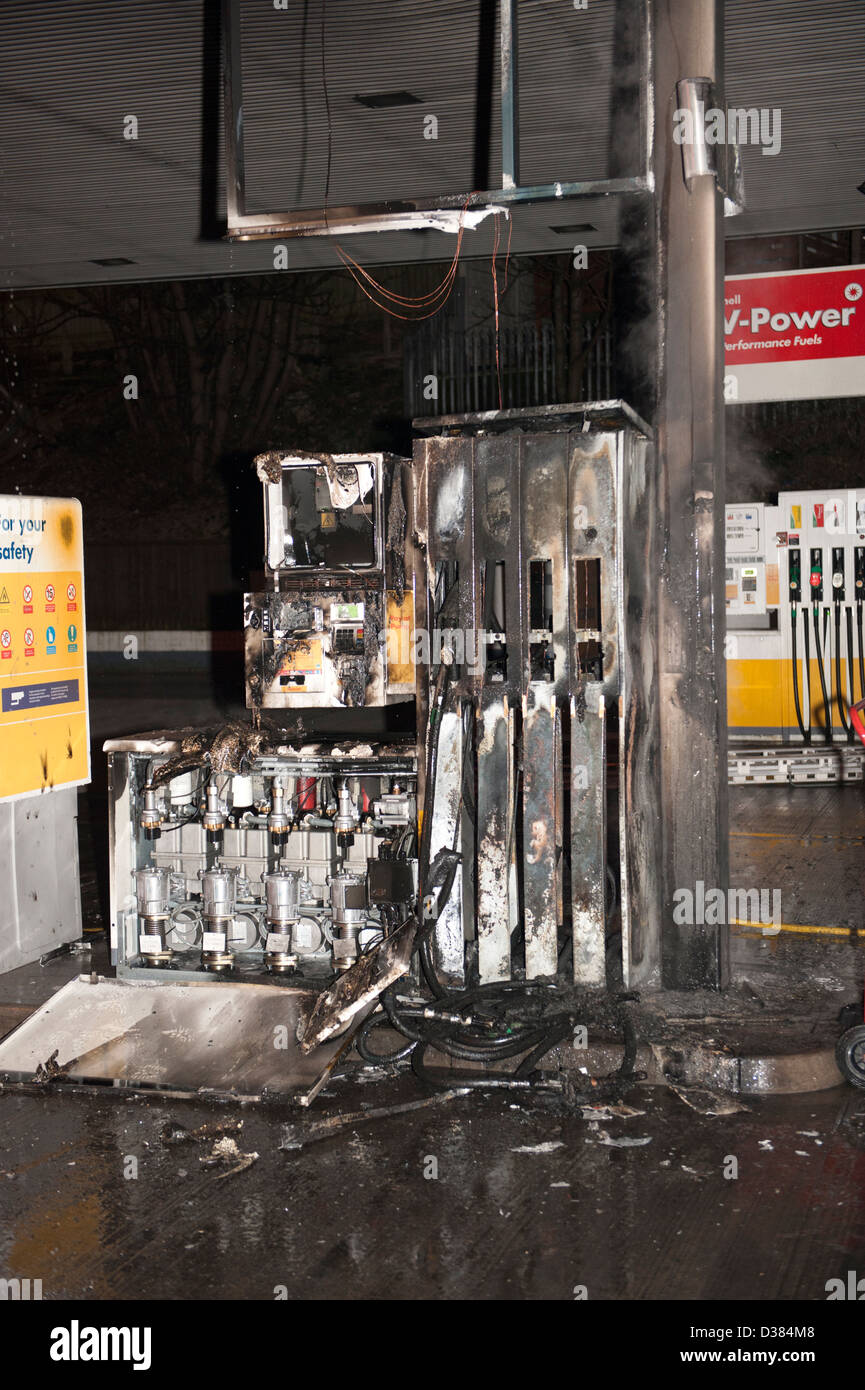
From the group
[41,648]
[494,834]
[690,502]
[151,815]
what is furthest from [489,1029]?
[41,648]

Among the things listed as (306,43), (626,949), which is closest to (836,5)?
(306,43)

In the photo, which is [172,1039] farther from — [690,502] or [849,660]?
[849,660]

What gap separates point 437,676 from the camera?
241 inches

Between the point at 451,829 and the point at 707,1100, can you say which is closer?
the point at 707,1100

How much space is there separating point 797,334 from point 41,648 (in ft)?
29.9

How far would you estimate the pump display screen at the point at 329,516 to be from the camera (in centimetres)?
680

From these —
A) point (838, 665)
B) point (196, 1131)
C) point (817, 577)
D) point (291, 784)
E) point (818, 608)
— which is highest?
point (817, 577)

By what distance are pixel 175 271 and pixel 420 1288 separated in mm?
11707

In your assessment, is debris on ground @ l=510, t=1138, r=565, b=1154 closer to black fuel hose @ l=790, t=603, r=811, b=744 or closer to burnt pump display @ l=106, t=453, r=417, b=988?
burnt pump display @ l=106, t=453, r=417, b=988

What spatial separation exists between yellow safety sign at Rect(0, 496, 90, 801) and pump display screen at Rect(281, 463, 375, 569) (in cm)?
131

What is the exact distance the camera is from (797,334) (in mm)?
13359

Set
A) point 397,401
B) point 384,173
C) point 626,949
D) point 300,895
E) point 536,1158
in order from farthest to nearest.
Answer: point 397,401, point 384,173, point 300,895, point 626,949, point 536,1158

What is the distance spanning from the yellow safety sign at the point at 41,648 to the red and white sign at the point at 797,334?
7.78m
